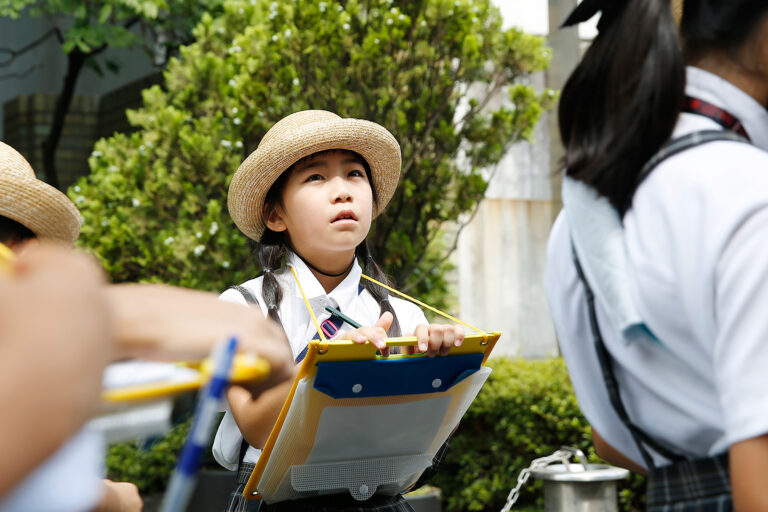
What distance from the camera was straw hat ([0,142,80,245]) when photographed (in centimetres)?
222

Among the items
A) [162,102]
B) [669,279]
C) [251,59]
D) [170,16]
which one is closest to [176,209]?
[162,102]

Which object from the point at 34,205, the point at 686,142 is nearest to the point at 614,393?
the point at 686,142

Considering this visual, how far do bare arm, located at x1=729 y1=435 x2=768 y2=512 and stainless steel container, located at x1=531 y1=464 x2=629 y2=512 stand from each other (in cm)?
334

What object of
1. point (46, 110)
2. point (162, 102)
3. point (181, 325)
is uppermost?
point (181, 325)

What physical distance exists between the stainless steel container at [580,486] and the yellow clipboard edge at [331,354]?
2.57 metres

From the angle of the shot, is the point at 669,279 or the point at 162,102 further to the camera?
the point at 162,102

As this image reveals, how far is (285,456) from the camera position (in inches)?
75.1

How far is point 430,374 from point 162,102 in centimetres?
494

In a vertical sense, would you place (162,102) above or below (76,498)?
below

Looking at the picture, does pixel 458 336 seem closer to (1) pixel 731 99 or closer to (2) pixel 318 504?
(2) pixel 318 504

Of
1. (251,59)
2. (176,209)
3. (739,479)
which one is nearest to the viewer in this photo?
(739,479)

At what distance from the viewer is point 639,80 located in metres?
1.28

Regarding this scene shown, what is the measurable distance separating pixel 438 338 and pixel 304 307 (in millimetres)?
561

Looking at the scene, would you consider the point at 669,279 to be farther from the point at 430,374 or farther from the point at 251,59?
the point at 251,59
